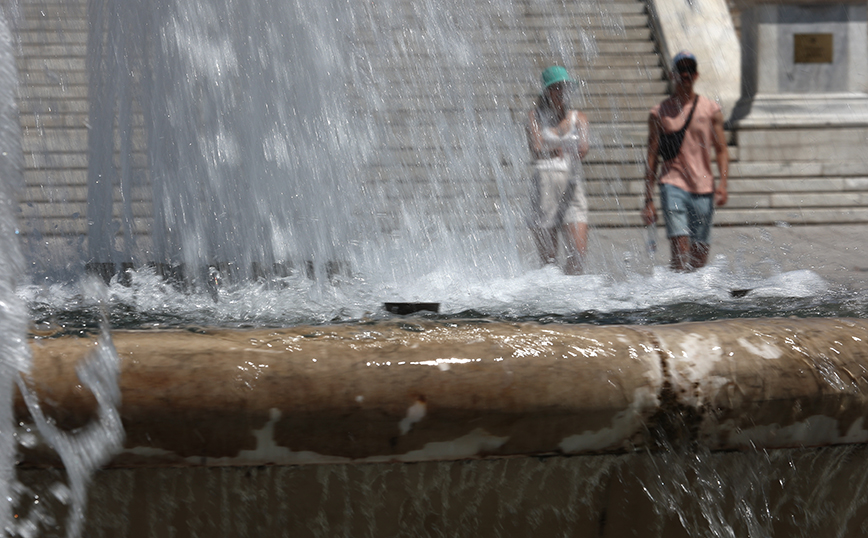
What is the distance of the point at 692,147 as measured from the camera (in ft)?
14.9

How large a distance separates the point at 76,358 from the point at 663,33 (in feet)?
30.2

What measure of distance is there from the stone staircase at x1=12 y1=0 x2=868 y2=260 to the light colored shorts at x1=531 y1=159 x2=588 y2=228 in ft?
3.35

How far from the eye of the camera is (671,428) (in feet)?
4.39

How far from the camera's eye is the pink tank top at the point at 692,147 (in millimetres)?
4547

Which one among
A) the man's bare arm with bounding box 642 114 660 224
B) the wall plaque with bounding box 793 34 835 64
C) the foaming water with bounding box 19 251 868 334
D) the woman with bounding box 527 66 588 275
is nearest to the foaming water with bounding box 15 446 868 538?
the foaming water with bounding box 19 251 868 334

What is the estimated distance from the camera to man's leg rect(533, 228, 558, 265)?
15.6 feet

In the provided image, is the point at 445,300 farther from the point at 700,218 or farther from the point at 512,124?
the point at 512,124

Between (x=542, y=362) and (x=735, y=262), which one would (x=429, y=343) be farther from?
(x=735, y=262)

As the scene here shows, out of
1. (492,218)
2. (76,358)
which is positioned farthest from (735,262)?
(76,358)

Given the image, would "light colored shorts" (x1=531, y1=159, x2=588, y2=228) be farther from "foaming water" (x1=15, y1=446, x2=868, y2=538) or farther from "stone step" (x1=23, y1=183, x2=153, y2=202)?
"stone step" (x1=23, y1=183, x2=153, y2=202)

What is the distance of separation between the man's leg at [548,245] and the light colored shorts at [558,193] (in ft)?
0.23

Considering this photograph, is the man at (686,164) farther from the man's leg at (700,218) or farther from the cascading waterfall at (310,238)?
the cascading waterfall at (310,238)

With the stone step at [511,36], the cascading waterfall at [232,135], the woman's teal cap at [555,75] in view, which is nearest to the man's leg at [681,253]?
the woman's teal cap at [555,75]

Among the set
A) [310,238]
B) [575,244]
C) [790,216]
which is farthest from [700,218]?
[790,216]
